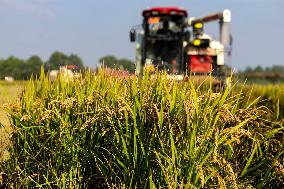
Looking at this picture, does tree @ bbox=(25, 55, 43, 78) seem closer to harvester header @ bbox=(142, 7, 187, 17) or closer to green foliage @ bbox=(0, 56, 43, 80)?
green foliage @ bbox=(0, 56, 43, 80)

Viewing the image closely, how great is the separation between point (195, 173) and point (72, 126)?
1.25 meters

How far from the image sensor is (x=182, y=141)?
2936 millimetres

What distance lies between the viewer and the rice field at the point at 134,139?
9.61 feet

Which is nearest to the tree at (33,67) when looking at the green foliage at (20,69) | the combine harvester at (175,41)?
the green foliage at (20,69)

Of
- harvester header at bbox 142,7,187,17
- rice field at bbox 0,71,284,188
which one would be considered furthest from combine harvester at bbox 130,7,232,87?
rice field at bbox 0,71,284,188

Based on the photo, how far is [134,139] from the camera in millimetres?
3031

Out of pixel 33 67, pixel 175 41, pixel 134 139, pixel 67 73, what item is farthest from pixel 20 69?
pixel 175 41

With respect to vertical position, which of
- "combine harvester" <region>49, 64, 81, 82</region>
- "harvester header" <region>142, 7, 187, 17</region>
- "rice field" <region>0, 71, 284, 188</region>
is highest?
"harvester header" <region>142, 7, 187, 17</region>

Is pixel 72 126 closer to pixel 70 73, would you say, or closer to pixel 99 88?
pixel 99 88

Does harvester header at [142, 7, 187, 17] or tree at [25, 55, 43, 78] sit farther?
harvester header at [142, 7, 187, 17]

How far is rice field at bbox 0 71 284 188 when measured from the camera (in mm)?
2930

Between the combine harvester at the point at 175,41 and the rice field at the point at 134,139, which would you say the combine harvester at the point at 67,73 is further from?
the combine harvester at the point at 175,41

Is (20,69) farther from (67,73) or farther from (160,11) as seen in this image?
(160,11)

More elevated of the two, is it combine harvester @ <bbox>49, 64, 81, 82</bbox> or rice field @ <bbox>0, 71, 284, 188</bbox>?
combine harvester @ <bbox>49, 64, 81, 82</bbox>
